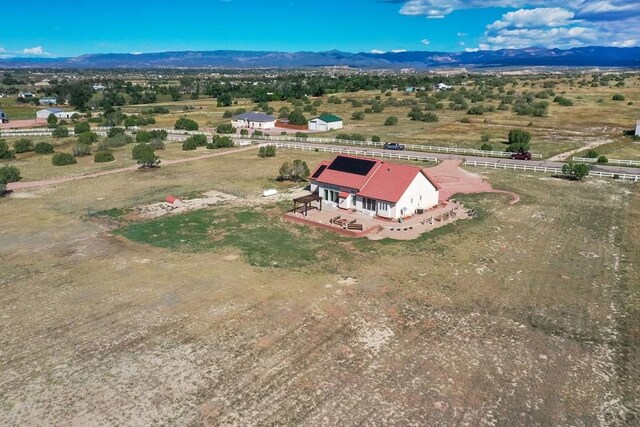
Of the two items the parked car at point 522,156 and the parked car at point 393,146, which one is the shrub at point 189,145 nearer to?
the parked car at point 393,146

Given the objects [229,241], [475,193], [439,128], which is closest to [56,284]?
[229,241]

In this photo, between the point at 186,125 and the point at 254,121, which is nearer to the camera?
the point at 186,125

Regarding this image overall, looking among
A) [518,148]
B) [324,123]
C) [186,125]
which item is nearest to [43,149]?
[186,125]

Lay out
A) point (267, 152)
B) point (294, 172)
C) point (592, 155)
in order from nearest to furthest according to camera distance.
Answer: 1. point (294, 172)
2. point (592, 155)
3. point (267, 152)

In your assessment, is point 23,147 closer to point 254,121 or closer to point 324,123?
point 254,121

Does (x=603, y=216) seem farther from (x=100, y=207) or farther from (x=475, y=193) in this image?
(x=100, y=207)

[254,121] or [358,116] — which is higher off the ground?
[358,116]
